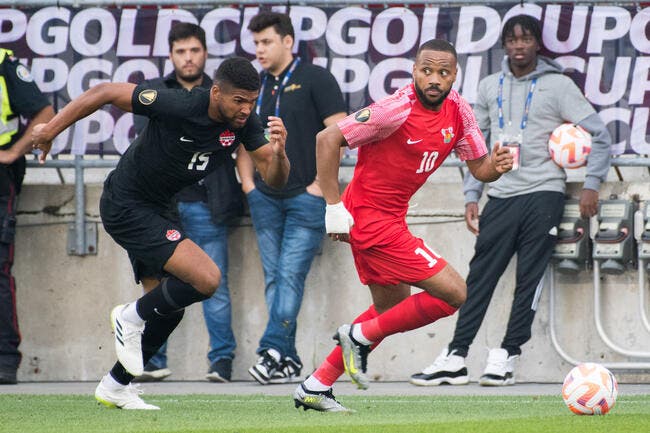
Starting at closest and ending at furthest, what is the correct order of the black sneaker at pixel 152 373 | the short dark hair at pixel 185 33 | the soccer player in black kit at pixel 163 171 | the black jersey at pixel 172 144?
the soccer player in black kit at pixel 163 171, the black jersey at pixel 172 144, the short dark hair at pixel 185 33, the black sneaker at pixel 152 373

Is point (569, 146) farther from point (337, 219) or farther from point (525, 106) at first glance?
point (337, 219)

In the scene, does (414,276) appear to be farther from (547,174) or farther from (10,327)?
(10,327)

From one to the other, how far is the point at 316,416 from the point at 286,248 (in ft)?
10.1

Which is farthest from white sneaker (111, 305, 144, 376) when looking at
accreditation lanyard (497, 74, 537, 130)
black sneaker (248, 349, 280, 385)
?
accreditation lanyard (497, 74, 537, 130)

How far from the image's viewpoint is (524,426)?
7.05m

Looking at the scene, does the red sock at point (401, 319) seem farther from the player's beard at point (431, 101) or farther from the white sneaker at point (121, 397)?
the white sneaker at point (121, 397)

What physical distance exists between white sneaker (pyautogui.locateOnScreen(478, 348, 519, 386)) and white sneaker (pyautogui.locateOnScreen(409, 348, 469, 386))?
0.16m

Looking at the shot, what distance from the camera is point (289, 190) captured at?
10.9 metres

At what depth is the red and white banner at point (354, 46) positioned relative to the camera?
36.0 feet

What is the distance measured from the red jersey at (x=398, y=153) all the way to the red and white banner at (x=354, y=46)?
2.71 meters

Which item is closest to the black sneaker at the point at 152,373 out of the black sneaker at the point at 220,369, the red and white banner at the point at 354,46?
the black sneaker at the point at 220,369

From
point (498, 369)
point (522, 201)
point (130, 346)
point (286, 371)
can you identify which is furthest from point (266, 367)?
point (130, 346)

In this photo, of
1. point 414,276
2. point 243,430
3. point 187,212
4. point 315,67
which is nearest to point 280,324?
point 187,212

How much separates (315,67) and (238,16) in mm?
922
